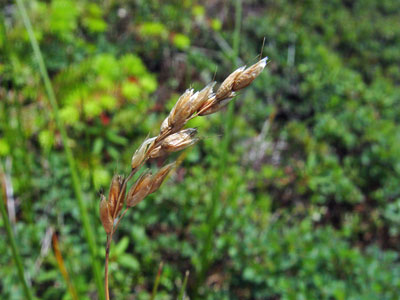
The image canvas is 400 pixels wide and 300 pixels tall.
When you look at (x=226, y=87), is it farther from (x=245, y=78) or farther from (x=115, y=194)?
(x=115, y=194)

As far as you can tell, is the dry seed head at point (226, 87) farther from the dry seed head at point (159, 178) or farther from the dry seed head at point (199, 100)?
the dry seed head at point (159, 178)

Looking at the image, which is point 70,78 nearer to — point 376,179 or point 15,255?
point 15,255

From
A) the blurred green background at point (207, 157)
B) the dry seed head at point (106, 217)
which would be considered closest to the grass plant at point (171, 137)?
the dry seed head at point (106, 217)

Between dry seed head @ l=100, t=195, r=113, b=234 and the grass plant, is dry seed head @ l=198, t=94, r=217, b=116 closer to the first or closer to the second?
the grass plant

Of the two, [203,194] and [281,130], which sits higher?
[203,194]

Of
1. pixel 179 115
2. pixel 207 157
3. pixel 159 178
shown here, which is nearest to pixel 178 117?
pixel 179 115

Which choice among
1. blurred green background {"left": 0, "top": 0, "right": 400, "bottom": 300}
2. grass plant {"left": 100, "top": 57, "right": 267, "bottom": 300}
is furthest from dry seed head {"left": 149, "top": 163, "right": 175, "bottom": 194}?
blurred green background {"left": 0, "top": 0, "right": 400, "bottom": 300}

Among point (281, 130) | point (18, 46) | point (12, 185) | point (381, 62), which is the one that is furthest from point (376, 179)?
point (18, 46)
